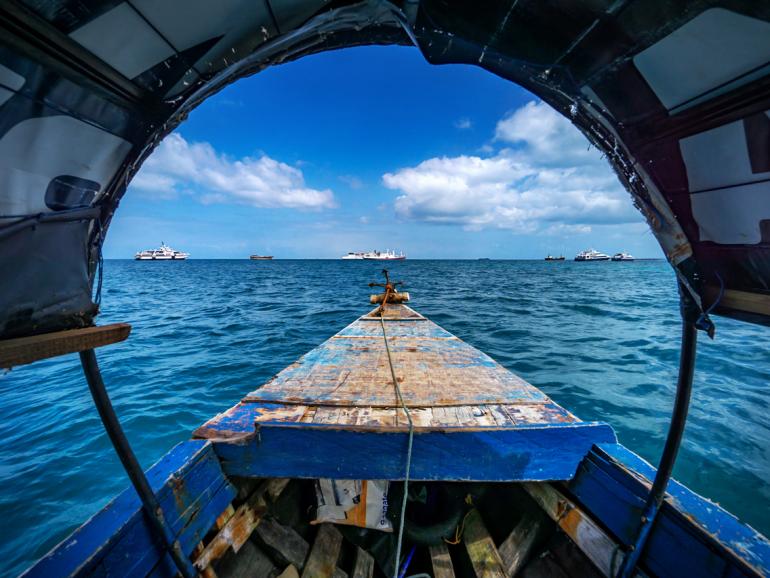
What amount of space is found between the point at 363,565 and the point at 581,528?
1.59 m

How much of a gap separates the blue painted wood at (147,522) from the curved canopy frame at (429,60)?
102 centimetres

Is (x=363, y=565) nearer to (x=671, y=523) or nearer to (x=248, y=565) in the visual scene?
(x=248, y=565)

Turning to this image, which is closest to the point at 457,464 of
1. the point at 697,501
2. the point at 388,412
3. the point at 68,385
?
the point at 388,412

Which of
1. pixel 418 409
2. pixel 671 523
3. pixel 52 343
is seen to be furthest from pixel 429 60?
pixel 671 523

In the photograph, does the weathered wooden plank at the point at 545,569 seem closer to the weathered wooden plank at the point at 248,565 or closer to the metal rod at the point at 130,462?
the weathered wooden plank at the point at 248,565

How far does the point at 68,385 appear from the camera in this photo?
26.2 feet

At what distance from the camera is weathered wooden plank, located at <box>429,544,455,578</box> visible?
224 centimetres

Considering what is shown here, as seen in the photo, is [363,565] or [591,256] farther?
[591,256]

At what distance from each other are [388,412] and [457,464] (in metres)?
0.68

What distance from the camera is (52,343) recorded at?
103 cm

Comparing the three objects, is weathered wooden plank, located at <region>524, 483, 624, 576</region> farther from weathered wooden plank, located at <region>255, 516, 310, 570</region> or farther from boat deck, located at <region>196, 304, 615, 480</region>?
weathered wooden plank, located at <region>255, 516, 310, 570</region>

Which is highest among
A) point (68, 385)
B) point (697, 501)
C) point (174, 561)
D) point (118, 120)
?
point (118, 120)

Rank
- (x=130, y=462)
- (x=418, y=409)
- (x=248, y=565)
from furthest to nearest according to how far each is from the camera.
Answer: (x=418, y=409) < (x=248, y=565) < (x=130, y=462)

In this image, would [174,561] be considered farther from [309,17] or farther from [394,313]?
[394,313]
